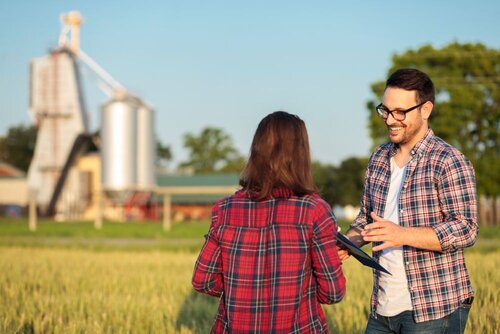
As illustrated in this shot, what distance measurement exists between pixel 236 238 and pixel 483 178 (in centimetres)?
3947

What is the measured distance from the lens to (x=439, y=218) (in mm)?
3561

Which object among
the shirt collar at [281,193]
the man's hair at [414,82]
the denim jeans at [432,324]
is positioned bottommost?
the denim jeans at [432,324]

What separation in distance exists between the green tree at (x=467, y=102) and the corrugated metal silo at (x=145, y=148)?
17.0 metres

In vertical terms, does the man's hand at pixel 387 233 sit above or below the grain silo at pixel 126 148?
below

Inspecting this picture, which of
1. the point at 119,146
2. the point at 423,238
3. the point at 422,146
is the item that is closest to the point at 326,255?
the point at 423,238

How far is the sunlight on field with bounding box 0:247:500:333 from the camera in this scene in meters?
6.36

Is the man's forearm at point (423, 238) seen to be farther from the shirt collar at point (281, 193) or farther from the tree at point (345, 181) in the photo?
the tree at point (345, 181)

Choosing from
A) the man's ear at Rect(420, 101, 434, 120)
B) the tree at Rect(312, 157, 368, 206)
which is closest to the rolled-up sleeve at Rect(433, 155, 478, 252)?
the man's ear at Rect(420, 101, 434, 120)

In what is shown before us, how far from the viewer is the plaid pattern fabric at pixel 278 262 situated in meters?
3.03

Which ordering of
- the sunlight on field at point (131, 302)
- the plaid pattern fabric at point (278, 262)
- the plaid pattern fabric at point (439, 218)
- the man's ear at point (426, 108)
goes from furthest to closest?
the sunlight on field at point (131, 302) → the man's ear at point (426, 108) → the plaid pattern fabric at point (439, 218) → the plaid pattern fabric at point (278, 262)

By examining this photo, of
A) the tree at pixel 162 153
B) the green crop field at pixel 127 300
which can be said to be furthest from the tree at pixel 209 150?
the green crop field at pixel 127 300

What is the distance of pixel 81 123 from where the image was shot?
5969 cm

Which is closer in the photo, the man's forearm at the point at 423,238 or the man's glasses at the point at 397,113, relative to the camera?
the man's forearm at the point at 423,238

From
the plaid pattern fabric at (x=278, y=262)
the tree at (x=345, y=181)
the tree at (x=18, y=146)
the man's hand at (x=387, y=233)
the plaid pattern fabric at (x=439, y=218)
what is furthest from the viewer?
the tree at (x=18, y=146)
